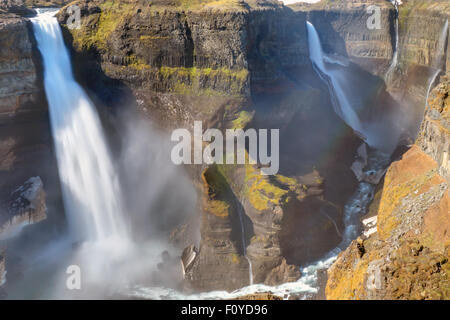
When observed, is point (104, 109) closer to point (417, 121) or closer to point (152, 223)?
point (152, 223)

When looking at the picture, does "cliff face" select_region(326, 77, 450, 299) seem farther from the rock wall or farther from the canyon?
the canyon

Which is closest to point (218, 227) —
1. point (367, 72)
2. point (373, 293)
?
point (373, 293)

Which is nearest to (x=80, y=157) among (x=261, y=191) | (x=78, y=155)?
(x=78, y=155)

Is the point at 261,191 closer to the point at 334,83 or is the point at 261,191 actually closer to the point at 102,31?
the point at 102,31

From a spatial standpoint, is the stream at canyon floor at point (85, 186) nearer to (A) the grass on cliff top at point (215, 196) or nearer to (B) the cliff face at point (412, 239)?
(A) the grass on cliff top at point (215, 196)

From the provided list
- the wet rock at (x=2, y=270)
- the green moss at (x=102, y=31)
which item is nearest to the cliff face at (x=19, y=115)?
the wet rock at (x=2, y=270)
